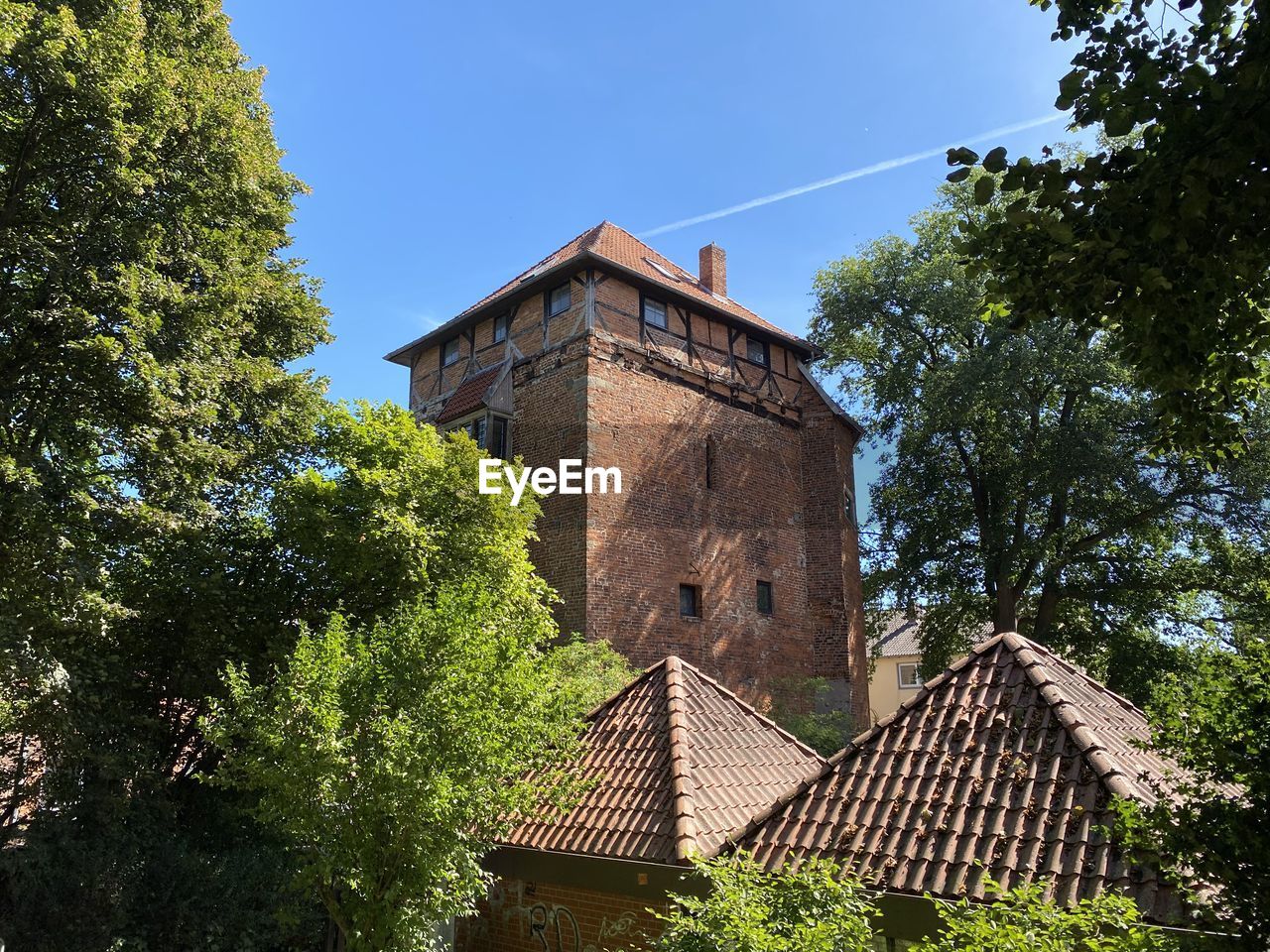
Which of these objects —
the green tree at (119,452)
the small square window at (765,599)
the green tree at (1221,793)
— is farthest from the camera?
the small square window at (765,599)

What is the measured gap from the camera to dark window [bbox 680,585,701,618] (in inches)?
728

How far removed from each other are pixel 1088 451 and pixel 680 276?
10130mm

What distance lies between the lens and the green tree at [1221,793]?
10.2 ft

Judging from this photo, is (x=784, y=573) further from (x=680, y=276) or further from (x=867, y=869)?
(x=867, y=869)

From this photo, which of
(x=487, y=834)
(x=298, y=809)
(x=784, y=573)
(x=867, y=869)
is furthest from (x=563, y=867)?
(x=784, y=573)

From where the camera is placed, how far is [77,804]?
971 centimetres

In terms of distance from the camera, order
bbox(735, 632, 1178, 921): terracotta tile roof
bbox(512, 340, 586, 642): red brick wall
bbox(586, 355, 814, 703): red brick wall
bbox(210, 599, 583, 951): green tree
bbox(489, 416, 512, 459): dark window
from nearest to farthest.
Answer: bbox(735, 632, 1178, 921): terracotta tile roof < bbox(210, 599, 583, 951): green tree < bbox(512, 340, 586, 642): red brick wall < bbox(586, 355, 814, 703): red brick wall < bbox(489, 416, 512, 459): dark window

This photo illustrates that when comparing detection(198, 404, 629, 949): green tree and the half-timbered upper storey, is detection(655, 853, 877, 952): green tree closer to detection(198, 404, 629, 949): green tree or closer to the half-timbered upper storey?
detection(198, 404, 629, 949): green tree

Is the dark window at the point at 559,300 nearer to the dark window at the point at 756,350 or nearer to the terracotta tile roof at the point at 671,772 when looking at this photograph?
the dark window at the point at 756,350

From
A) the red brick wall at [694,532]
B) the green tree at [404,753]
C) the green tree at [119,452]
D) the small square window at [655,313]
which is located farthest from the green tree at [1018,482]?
the green tree at [119,452]

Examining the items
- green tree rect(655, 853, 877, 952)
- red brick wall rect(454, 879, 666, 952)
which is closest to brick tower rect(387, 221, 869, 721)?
red brick wall rect(454, 879, 666, 952)

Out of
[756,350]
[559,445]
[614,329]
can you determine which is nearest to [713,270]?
[756,350]

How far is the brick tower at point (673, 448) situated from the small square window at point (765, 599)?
0.08 m

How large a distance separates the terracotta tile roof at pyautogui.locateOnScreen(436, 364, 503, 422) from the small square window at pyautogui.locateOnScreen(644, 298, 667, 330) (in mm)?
3533
